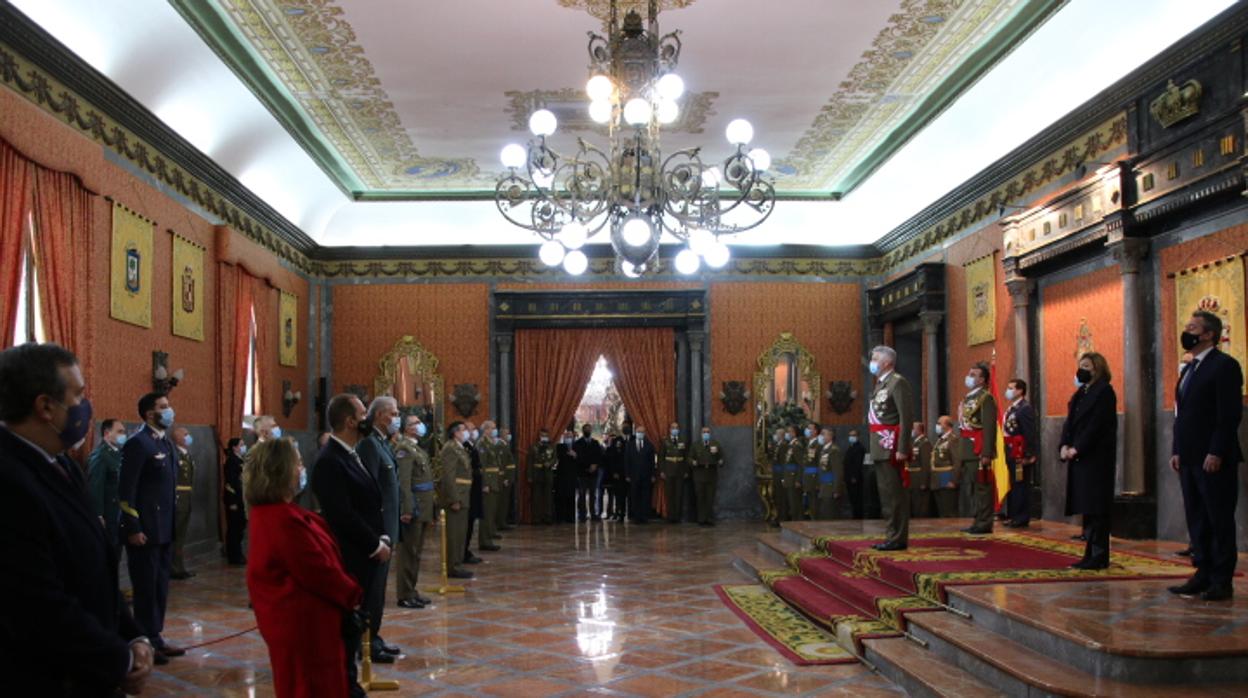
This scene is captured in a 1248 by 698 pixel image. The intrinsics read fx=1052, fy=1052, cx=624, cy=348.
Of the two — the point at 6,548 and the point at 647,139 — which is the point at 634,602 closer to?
the point at 647,139

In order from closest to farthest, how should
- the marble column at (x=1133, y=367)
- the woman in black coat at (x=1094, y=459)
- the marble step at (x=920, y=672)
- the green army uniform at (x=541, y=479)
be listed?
1. the marble step at (x=920, y=672)
2. the woman in black coat at (x=1094, y=459)
3. the marble column at (x=1133, y=367)
4. the green army uniform at (x=541, y=479)

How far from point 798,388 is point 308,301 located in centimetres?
750

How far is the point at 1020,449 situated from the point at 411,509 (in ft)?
18.8

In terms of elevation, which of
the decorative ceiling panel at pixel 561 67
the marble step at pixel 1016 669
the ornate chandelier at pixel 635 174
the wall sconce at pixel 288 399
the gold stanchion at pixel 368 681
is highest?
the decorative ceiling panel at pixel 561 67

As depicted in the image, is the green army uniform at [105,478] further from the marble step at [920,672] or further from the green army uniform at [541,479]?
the green army uniform at [541,479]

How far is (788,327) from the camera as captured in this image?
53.5ft

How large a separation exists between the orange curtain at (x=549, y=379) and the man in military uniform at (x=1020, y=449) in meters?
7.50

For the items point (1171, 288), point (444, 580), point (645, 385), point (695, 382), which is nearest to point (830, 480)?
point (695, 382)

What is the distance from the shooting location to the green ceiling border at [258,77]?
856cm

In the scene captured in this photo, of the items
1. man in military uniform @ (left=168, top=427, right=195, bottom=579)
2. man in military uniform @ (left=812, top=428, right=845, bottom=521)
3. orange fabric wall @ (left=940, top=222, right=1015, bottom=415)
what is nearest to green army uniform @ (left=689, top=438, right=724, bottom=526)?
man in military uniform @ (left=812, top=428, right=845, bottom=521)

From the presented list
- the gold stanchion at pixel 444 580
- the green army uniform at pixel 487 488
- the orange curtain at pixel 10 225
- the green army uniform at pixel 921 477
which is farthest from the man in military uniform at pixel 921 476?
the orange curtain at pixel 10 225

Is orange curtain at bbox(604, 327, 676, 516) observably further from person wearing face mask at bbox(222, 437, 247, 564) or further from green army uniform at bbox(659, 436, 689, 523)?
person wearing face mask at bbox(222, 437, 247, 564)

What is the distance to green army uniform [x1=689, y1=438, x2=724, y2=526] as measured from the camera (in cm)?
1546

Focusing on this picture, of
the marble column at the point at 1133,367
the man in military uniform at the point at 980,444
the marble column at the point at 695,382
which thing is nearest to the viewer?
the marble column at the point at 1133,367
